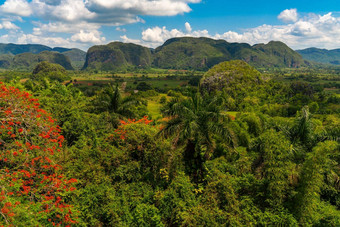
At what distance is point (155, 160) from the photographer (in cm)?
1136

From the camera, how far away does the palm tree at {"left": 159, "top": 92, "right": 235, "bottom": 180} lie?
37.4 feet

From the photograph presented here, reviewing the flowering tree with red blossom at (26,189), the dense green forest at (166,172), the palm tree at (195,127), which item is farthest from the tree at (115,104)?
the flowering tree with red blossom at (26,189)

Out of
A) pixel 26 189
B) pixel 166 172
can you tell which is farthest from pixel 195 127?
pixel 26 189

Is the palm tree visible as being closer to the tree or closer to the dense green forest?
the dense green forest

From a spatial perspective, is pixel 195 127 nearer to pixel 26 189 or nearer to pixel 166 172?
pixel 166 172

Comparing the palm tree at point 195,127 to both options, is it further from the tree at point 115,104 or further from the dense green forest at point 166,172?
the tree at point 115,104

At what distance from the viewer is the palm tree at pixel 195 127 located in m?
11.4

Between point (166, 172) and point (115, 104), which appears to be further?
point (115, 104)

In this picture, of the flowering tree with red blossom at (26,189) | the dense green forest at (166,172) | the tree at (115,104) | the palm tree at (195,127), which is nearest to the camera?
the flowering tree with red blossom at (26,189)

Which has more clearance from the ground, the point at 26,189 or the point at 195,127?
the point at 195,127

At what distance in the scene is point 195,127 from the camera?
11.1 meters

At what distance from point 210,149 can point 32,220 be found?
849cm

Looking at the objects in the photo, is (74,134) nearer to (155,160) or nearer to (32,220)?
(155,160)

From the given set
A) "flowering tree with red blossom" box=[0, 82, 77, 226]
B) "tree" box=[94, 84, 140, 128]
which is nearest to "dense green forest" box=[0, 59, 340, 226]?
"flowering tree with red blossom" box=[0, 82, 77, 226]
